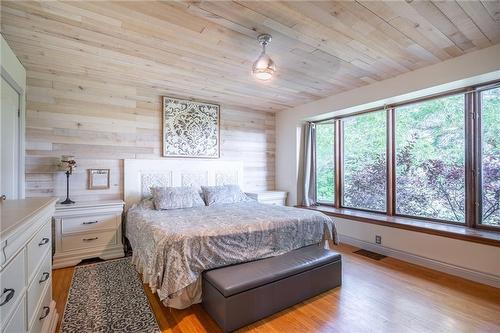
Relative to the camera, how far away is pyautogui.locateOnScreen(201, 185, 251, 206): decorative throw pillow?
356 centimetres

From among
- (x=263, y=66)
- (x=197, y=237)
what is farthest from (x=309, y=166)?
(x=197, y=237)

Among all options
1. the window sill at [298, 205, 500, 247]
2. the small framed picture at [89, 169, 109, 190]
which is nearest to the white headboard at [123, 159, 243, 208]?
the small framed picture at [89, 169, 109, 190]

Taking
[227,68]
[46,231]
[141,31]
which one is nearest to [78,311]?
[46,231]

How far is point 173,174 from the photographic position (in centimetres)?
380

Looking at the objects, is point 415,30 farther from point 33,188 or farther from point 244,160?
point 33,188

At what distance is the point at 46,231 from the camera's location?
63.3 inches

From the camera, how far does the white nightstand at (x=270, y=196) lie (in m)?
4.26

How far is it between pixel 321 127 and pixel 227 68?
94.4 inches

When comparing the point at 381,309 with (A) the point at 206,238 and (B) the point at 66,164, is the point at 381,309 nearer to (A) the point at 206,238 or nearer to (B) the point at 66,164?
(A) the point at 206,238

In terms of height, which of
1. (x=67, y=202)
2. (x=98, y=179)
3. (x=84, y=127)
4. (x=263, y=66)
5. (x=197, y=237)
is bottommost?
(x=197, y=237)

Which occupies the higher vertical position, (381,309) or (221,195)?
(221,195)

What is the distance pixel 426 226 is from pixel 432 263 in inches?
16.1

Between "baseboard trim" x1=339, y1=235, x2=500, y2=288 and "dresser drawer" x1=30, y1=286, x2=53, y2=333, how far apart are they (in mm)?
3503

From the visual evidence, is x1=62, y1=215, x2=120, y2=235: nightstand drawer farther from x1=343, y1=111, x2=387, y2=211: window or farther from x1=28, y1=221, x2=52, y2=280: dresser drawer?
x1=343, y1=111, x2=387, y2=211: window
